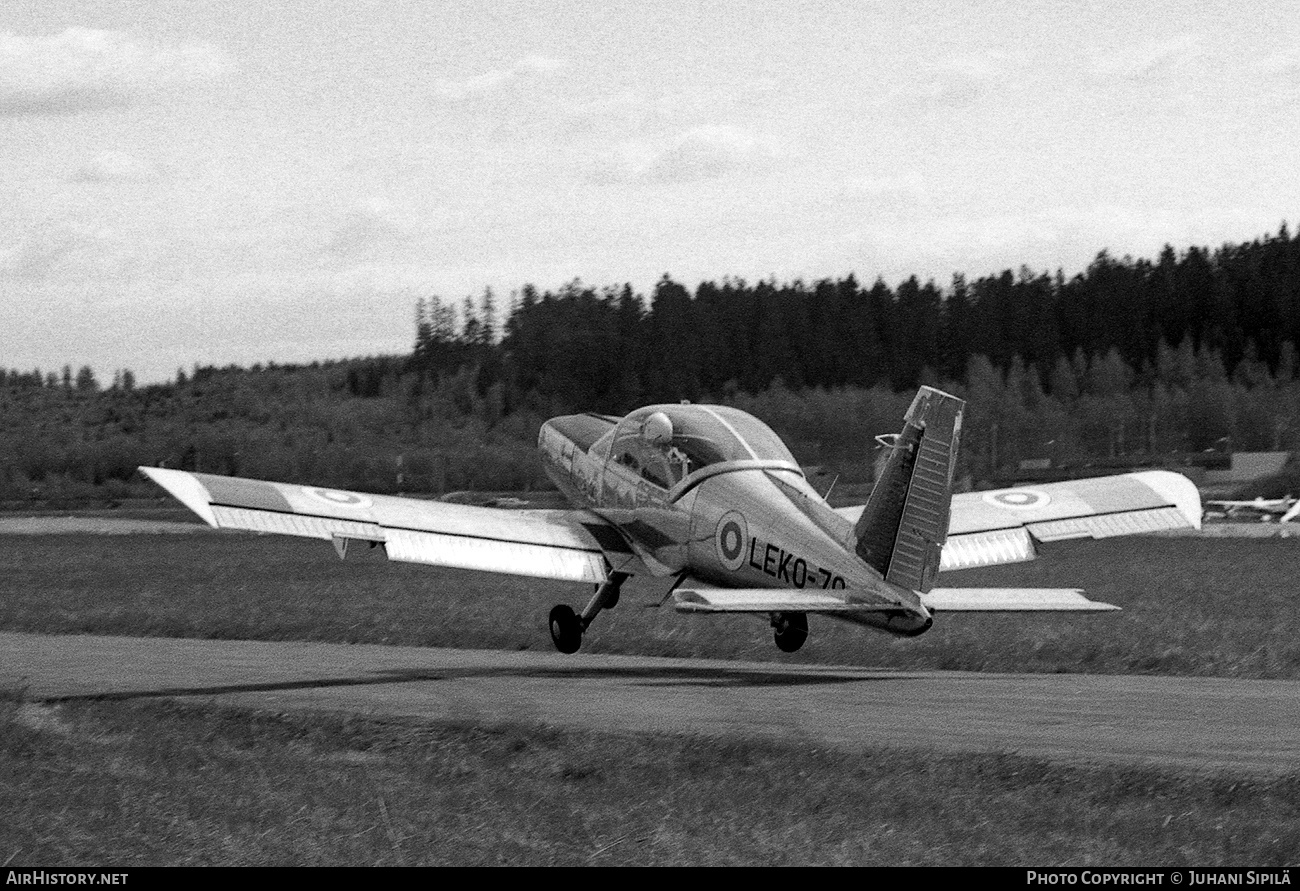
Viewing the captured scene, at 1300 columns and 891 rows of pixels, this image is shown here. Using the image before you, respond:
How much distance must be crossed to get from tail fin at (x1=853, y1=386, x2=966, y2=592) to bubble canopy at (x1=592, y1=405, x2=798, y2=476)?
2.45 meters

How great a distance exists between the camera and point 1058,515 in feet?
65.3

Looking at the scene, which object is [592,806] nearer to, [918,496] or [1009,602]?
[918,496]

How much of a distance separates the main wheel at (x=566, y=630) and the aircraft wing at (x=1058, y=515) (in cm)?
354

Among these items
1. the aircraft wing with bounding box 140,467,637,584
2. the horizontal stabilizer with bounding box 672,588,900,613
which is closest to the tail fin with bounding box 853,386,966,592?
the horizontal stabilizer with bounding box 672,588,900,613

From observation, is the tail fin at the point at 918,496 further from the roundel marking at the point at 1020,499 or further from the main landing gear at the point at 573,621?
the main landing gear at the point at 573,621

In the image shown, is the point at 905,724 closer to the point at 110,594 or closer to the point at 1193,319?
the point at 110,594

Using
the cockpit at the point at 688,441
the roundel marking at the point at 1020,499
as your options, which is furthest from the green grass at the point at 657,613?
the cockpit at the point at 688,441

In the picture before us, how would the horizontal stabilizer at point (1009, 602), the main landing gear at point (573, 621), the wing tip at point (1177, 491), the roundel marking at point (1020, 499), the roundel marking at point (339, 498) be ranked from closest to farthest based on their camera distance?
the horizontal stabilizer at point (1009, 602) → the roundel marking at point (339, 498) → the roundel marking at point (1020, 499) → the wing tip at point (1177, 491) → the main landing gear at point (573, 621)

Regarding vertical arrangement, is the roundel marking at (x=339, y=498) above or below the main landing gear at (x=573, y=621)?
above

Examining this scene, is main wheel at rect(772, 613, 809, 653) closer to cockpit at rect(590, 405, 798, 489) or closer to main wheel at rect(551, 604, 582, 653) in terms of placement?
cockpit at rect(590, 405, 798, 489)

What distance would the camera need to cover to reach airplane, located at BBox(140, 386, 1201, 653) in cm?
1614

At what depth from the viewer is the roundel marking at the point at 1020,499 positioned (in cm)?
2009

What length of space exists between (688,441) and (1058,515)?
429cm

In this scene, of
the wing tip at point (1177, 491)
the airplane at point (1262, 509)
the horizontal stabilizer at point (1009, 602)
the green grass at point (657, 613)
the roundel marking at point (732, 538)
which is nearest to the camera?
the horizontal stabilizer at point (1009, 602)
